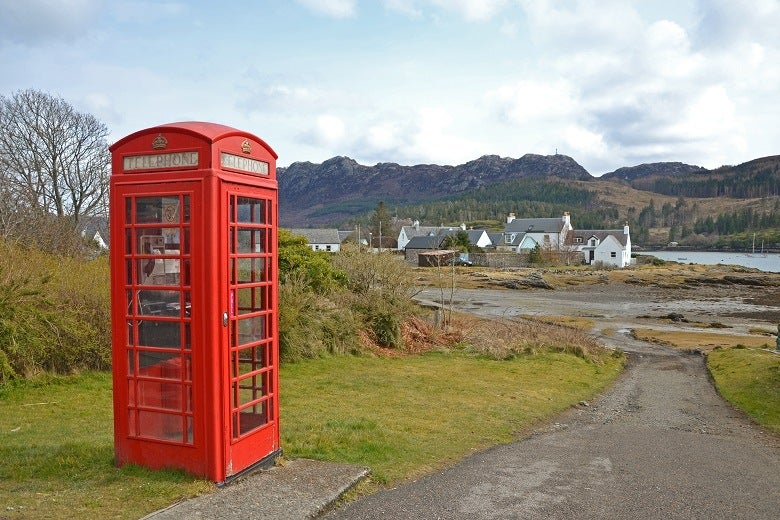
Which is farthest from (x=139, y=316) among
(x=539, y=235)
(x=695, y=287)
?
(x=539, y=235)

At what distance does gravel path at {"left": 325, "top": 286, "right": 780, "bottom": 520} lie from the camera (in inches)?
246

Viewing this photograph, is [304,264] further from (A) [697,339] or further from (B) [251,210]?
(A) [697,339]

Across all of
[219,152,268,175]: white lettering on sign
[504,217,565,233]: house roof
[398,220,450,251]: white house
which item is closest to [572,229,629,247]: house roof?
[504,217,565,233]: house roof

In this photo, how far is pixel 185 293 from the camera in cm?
575

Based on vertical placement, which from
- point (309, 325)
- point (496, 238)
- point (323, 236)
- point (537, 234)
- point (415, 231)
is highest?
point (415, 231)

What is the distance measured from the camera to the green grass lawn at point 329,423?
223 inches

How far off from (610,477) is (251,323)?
4.76 meters

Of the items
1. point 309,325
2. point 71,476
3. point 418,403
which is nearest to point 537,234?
Answer: point 309,325

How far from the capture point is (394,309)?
20141 mm

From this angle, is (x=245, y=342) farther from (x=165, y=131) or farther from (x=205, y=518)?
(x=165, y=131)

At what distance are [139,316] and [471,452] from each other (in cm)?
493

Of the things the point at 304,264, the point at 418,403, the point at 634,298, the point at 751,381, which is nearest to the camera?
the point at 418,403

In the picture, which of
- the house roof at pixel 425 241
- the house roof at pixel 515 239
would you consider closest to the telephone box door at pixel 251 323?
the house roof at pixel 425 241

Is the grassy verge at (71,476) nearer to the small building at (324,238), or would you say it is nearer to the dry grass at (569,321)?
the dry grass at (569,321)
